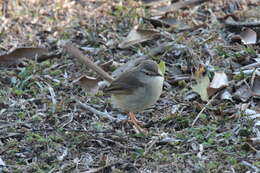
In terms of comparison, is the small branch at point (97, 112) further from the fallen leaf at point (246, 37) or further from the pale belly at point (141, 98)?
the fallen leaf at point (246, 37)

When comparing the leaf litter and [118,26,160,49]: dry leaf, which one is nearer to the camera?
the leaf litter

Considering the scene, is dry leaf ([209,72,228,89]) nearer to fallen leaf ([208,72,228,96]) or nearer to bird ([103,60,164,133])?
fallen leaf ([208,72,228,96])

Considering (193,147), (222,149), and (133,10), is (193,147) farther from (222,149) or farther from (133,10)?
(133,10)

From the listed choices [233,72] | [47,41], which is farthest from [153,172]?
[47,41]

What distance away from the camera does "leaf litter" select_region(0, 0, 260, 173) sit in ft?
18.4

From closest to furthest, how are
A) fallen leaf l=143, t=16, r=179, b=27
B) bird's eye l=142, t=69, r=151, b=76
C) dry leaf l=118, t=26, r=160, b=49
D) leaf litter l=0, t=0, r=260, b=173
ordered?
leaf litter l=0, t=0, r=260, b=173, bird's eye l=142, t=69, r=151, b=76, dry leaf l=118, t=26, r=160, b=49, fallen leaf l=143, t=16, r=179, b=27

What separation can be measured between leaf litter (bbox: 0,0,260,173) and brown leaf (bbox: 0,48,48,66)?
14 millimetres

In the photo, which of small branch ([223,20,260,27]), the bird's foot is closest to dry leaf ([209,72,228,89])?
the bird's foot

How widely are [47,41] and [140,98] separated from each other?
2.67 m

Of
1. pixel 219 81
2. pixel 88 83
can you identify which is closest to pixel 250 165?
pixel 219 81

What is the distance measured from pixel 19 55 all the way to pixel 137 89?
2280 mm

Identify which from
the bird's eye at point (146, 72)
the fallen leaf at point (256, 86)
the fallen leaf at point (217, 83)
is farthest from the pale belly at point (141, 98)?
the fallen leaf at point (256, 86)

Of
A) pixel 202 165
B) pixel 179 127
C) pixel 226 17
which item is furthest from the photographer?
pixel 226 17

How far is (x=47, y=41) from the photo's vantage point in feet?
28.1
